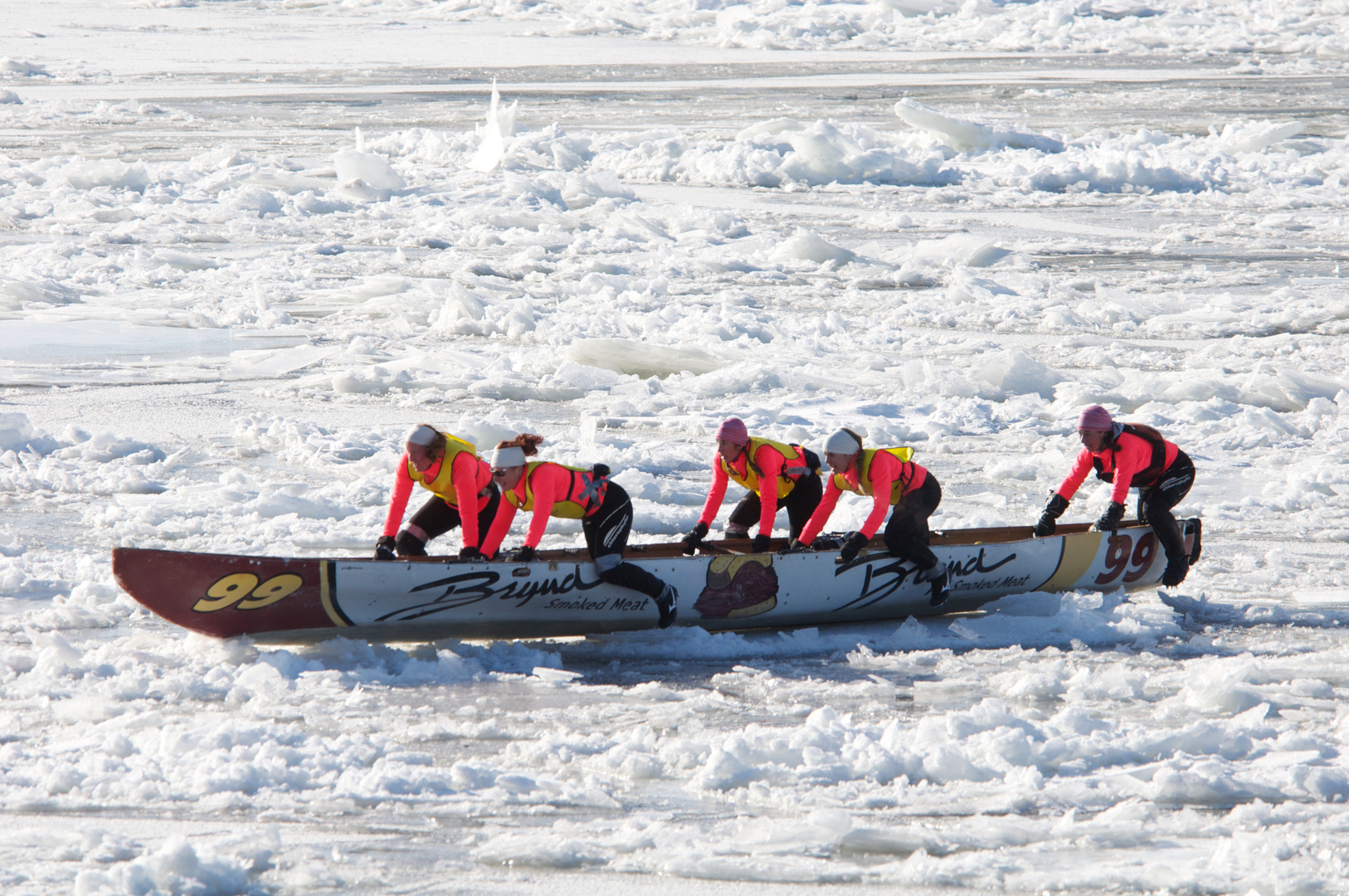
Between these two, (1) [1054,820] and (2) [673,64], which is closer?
(1) [1054,820]

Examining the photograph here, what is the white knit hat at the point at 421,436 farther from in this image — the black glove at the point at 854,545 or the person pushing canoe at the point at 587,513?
the black glove at the point at 854,545

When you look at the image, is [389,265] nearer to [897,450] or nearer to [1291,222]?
[897,450]

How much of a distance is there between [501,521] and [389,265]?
415 inches

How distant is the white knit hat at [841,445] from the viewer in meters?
7.57

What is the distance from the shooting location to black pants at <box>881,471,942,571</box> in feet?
26.0

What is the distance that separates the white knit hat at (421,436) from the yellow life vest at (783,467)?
167cm

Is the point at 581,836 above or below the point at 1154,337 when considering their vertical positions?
below

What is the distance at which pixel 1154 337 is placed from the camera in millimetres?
14398

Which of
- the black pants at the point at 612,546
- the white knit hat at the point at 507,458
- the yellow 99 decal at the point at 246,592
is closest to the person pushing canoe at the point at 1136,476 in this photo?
the black pants at the point at 612,546

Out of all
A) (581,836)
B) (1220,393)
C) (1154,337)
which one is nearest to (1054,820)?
(581,836)

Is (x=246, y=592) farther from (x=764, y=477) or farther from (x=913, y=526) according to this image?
(x=913, y=526)

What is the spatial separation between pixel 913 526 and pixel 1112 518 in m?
1.21

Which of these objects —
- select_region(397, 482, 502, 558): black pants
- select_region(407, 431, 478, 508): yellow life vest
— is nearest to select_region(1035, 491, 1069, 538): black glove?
select_region(397, 482, 502, 558): black pants

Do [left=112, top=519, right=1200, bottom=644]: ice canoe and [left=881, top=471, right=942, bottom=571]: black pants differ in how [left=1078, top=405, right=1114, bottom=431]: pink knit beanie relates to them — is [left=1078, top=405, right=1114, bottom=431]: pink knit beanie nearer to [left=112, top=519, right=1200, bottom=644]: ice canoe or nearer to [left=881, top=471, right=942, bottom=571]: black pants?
[left=112, top=519, right=1200, bottom=644]: ice canoe
